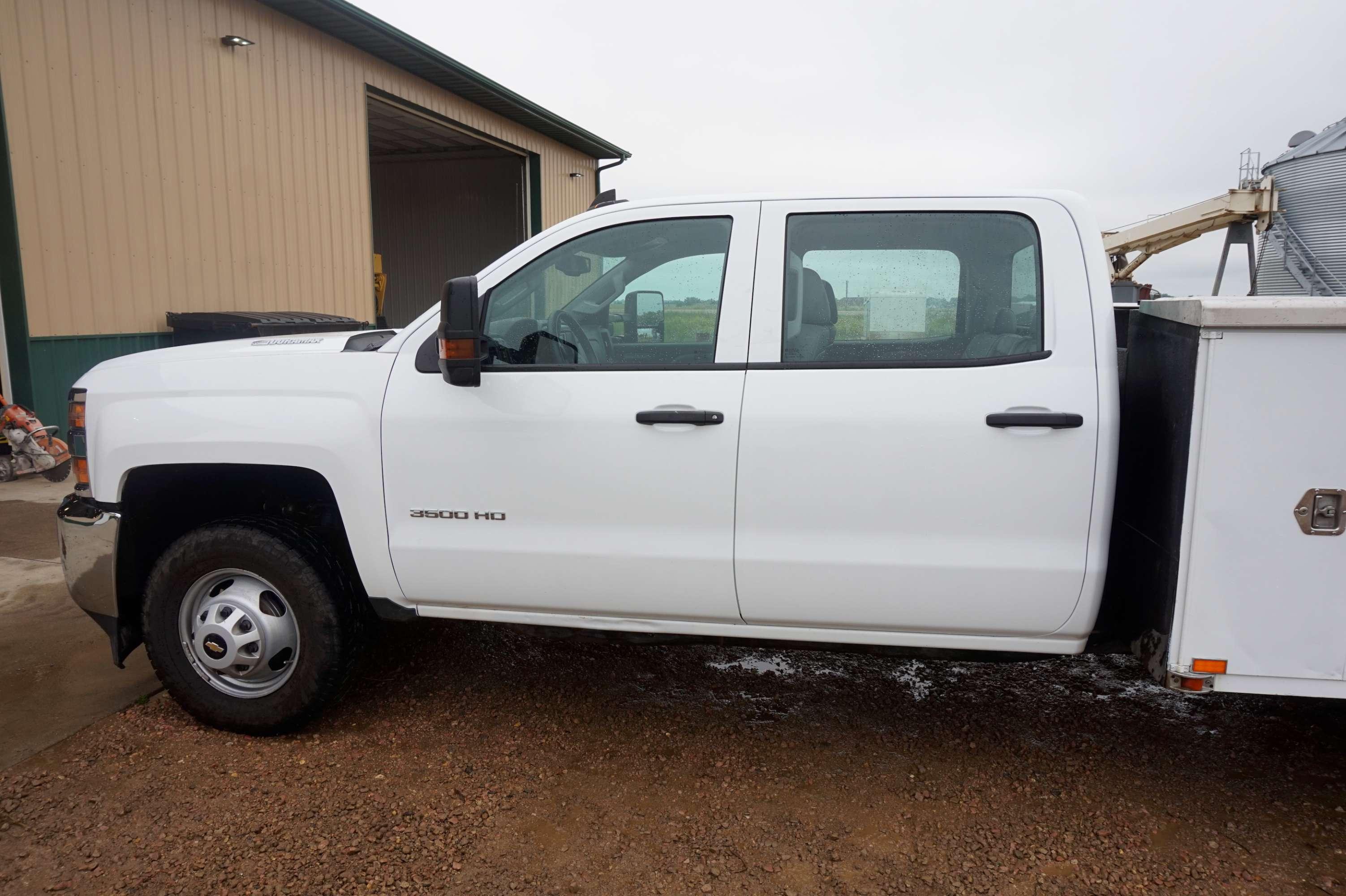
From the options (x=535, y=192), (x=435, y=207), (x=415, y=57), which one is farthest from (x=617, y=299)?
(x=435, y=207)

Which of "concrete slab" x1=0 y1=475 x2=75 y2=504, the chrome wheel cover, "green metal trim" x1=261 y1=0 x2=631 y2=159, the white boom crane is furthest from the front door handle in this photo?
the white boom crane

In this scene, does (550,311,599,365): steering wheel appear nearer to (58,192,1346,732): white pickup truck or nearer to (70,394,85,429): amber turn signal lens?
(58,192,1346,732): white pickup truck

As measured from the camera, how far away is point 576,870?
278 cm

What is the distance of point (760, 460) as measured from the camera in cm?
307

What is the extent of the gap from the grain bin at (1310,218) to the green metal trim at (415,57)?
25.1 m

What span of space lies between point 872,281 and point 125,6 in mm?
8776

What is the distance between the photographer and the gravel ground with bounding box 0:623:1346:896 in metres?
2.77

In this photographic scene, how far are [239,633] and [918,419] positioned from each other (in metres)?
2.55

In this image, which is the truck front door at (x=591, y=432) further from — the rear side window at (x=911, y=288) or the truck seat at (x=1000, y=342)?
the truck seat at (x=1000, y=342)

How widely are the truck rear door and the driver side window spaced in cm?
22

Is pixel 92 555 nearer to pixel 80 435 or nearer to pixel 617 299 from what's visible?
pixel 80 435

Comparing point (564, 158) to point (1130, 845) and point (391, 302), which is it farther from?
point (1130, 845)

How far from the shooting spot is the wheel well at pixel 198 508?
140 inches

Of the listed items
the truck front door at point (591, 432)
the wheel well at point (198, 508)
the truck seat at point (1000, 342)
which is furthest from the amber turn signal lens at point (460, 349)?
the truck seat at point (1000, 342)
